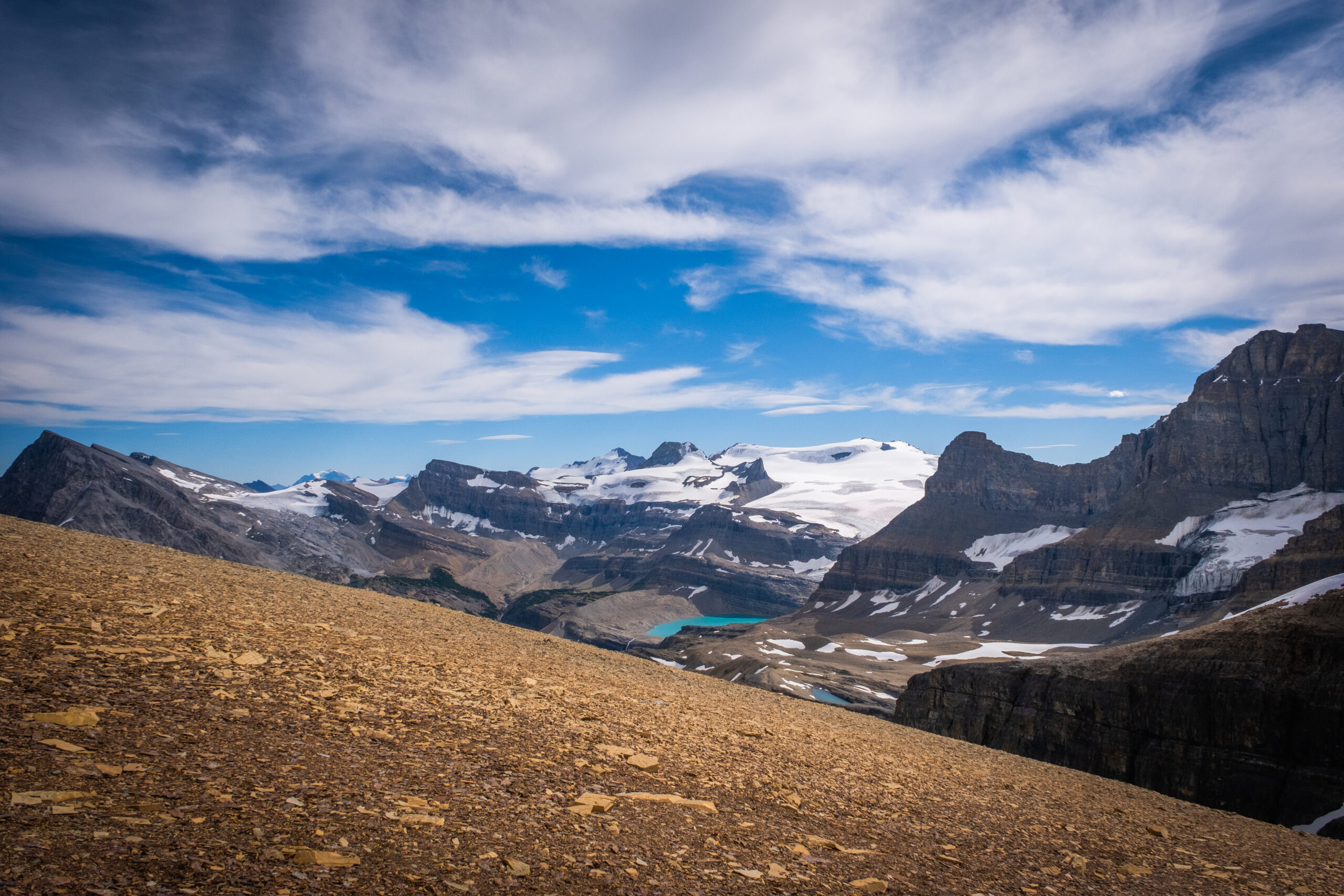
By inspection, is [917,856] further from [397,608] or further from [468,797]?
[397,608]

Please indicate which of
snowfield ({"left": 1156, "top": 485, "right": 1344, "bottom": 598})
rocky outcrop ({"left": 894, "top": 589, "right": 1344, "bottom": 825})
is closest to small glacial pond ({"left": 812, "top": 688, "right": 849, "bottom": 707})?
rocky outcrop ({"left": 894, "top": 589, "right": 1344, "bottom": 825})

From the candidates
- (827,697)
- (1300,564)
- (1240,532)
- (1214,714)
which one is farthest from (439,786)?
(1240,532)

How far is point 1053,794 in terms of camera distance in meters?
14.0

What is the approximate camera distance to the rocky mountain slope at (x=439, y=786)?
5.99 meters

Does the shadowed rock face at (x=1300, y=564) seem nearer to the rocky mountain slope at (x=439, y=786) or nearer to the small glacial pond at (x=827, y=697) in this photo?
the small glacial pond at (x=827, y=697)

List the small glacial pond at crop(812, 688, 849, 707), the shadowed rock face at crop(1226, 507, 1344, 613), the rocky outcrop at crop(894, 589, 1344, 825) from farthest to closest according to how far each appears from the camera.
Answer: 1. the shadowed rock face at crop(1226, 507, 1344, 613)
2. the small glacial pond at crop(812, 688, 849, 707)
3. the rocky outcrop at crop(894, 589, 1344, 825)

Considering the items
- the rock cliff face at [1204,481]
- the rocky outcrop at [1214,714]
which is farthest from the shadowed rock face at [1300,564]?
the rocky outcrop at [1214,714]

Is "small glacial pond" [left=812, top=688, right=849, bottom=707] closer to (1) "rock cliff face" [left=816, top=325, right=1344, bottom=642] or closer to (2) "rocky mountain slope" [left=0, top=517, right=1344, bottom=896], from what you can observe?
(1) "rock cliff face" [left=816, top=325, right=1344, bottom=642]

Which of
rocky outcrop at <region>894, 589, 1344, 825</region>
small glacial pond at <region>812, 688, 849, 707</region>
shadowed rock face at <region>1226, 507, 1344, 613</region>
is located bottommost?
small glacial pond at <region>812, 688, 849, 707</region>

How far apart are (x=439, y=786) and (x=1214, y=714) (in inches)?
1283

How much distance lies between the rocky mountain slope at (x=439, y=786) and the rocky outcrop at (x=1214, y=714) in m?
13.8

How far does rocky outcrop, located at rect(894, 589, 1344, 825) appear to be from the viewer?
84.0 feet

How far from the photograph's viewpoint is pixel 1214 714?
95.5 feet

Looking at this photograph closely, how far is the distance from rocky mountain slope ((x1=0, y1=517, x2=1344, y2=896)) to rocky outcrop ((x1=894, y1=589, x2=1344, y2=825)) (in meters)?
13.8
